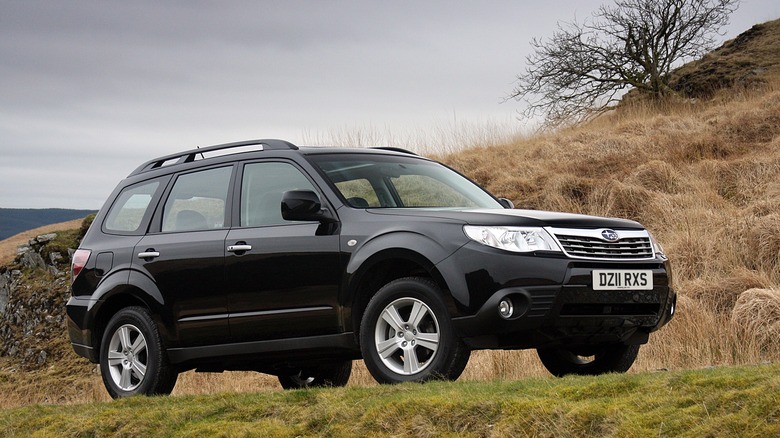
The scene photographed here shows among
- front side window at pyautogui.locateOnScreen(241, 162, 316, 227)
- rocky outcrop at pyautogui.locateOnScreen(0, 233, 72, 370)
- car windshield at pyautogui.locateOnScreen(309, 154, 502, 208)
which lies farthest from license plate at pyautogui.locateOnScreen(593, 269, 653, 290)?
rocky outcrop at pyautogui.locateOnScreen(0, 233, 72, 370)

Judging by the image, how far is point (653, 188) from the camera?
18266 millimetres

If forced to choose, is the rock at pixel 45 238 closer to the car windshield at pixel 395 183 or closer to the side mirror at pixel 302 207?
the car windshield at pixel 395 183

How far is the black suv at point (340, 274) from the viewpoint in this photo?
611 centimetres

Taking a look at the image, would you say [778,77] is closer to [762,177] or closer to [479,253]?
[762,177]

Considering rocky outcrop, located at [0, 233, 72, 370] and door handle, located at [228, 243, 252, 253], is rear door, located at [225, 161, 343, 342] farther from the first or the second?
rocky outcrop, located at [0, 233, 72, 370]

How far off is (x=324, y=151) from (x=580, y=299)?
240cm

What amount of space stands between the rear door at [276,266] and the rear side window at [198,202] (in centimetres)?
21

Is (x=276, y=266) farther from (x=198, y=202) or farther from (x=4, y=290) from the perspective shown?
(x=4, y=290)

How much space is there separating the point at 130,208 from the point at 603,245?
4.27 meters

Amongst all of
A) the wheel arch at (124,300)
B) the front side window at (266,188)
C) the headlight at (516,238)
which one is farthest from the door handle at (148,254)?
the headlight at (516,238)

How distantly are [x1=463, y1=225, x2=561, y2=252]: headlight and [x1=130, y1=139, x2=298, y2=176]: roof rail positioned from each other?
6.49 feet

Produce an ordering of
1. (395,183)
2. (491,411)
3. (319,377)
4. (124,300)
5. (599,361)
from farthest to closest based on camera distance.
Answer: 1. (319,377)
2. (124,300)
3. (395,183)
4. (599,361)
5. (491,411)

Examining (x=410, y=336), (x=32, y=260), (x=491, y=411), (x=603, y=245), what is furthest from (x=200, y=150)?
(x=32, y=260)

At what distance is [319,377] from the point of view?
931 centimetres
